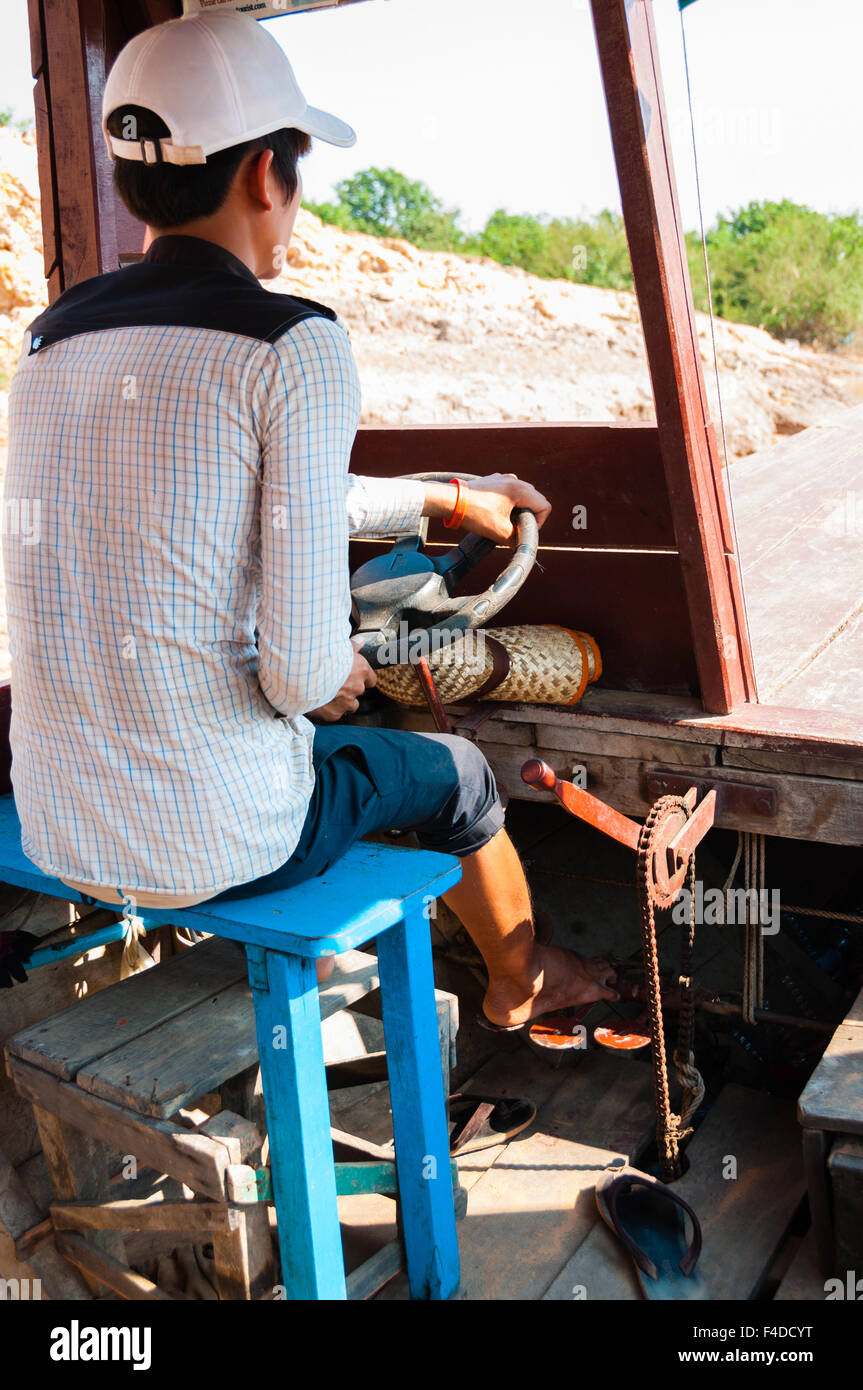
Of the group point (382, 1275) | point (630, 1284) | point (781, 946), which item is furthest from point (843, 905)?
point (382, 1275)

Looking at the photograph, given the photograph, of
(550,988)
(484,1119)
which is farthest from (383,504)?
(484,1119)

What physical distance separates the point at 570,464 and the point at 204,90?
150 cm

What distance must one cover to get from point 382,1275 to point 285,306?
71.5 inches

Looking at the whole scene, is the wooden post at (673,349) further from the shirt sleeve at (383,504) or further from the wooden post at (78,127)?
the wooden post at (78,127)

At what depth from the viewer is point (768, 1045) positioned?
10.2 ft

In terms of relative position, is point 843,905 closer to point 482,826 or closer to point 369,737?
point 482,826

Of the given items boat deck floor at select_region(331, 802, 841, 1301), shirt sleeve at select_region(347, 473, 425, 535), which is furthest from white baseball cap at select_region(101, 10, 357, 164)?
boat deck floor at select_region(331, 802, 841, 1301)

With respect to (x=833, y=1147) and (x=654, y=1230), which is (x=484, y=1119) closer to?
(x=654, y=1230)

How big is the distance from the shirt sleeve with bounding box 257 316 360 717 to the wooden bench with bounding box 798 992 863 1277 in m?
1.23

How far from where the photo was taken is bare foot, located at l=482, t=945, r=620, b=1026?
2.74 metres

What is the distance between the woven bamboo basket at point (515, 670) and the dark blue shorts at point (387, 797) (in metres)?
0.48

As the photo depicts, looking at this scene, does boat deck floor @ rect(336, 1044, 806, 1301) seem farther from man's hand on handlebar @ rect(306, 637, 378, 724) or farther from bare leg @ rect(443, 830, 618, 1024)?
man's hand on handlebar @ rect(306, 637, 378, 724)

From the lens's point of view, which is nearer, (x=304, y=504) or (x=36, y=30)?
(x=304, y=504)

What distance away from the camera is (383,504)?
2303 millimetres
